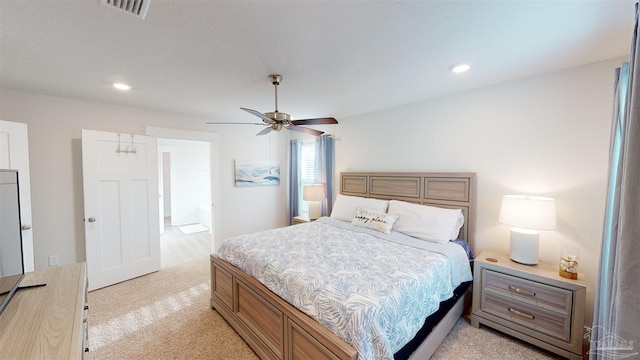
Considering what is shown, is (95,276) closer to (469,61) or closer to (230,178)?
(230,178)

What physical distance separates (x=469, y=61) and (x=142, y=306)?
4068mm

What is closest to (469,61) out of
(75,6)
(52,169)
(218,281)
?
(75,6)

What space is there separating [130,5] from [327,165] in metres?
3.33

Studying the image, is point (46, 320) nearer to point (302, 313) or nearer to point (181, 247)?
point (302, 313)

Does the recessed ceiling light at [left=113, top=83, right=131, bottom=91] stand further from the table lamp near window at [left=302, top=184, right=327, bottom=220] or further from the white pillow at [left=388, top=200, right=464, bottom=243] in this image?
the white pillow at [left=388, top=200, right=464, bottom=243]

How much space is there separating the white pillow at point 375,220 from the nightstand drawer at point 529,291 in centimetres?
99

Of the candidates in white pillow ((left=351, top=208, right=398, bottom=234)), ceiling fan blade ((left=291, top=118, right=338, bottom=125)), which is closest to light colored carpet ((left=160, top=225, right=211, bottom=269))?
white pillow ((left=351, top=208, right=398, bottom=234))

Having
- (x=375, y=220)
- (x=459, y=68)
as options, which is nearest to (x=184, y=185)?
(x=375, y=220)

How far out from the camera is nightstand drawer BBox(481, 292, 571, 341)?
1890 mm

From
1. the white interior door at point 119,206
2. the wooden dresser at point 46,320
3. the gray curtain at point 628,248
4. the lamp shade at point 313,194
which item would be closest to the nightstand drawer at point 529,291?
the gray curtain at point 628,248

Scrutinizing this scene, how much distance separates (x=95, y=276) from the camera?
9.86 ft

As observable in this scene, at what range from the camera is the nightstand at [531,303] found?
1.85 m

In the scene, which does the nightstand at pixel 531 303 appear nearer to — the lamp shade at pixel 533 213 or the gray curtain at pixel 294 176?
the lamp shade at pixel 533 213

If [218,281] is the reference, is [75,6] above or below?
above
